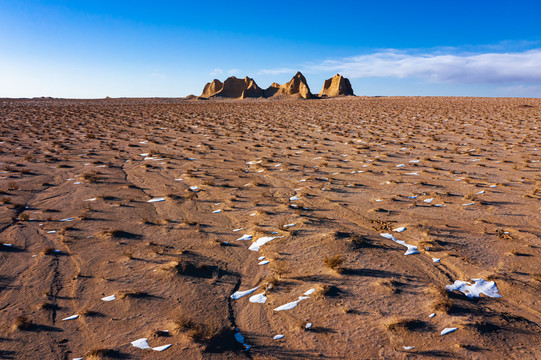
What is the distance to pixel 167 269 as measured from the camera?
5.86 metres

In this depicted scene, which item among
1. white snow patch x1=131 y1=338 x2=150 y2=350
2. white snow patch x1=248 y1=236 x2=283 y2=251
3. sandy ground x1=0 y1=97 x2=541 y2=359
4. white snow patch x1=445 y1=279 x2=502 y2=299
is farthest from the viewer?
white snow patch x1=248 y1=236 x2=283 y2=251

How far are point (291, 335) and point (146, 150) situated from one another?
1461cm

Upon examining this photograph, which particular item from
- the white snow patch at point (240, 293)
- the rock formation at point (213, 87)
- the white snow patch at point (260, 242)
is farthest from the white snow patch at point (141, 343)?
the rock formation at point (213, 87)

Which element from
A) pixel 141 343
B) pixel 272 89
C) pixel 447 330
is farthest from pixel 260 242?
pixel 272 89

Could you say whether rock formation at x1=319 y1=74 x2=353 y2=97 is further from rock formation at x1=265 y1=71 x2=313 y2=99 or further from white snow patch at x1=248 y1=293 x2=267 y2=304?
white snow patch at x1=248 y1=293 x2=267 y2=304

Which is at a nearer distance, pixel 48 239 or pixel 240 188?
pixel 48 239

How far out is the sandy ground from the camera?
168 inches

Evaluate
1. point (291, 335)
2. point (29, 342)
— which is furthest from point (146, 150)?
point (291, 335)

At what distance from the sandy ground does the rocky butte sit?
342 ft

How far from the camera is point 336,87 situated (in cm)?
11700

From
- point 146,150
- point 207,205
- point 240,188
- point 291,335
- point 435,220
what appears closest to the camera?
point 291,335

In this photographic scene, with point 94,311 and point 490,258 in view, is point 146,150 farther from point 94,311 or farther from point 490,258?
point 490,258

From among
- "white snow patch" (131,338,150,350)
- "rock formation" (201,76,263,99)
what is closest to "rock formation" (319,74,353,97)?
"rock formation" (201,76,263,99)

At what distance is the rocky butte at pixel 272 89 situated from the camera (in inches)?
4567
